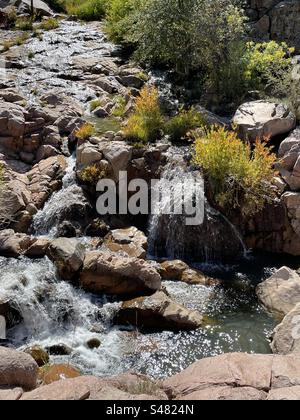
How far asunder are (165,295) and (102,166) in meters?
3.69

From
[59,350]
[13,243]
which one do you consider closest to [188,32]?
[13,243]

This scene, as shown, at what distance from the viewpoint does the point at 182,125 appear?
433 inches

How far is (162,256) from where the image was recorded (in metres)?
9.58

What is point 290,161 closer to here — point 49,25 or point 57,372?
point 57,372

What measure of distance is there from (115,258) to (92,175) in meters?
2.70

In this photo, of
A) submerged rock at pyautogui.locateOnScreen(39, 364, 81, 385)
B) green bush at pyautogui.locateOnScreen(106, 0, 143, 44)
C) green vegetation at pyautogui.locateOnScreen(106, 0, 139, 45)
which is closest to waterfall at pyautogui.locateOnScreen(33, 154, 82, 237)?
submerged rock at pyautogui.locateOnScreen(39, 364, 81, 385)

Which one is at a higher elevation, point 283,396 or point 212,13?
point 212,13

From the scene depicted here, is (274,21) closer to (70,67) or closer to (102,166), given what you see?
(70,67)

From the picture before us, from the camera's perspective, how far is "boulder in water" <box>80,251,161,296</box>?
7.86 meters

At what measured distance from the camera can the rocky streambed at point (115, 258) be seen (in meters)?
7.07

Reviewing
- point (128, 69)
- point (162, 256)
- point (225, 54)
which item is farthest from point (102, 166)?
point (128, 69)

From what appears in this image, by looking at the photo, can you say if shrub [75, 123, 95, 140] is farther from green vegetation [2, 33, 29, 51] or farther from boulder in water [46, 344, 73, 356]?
green vegetation [2, 33, 29, 51]

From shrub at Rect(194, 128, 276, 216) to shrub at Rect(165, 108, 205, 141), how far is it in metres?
1.44

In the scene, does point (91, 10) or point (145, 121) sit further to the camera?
point (91, 10)
